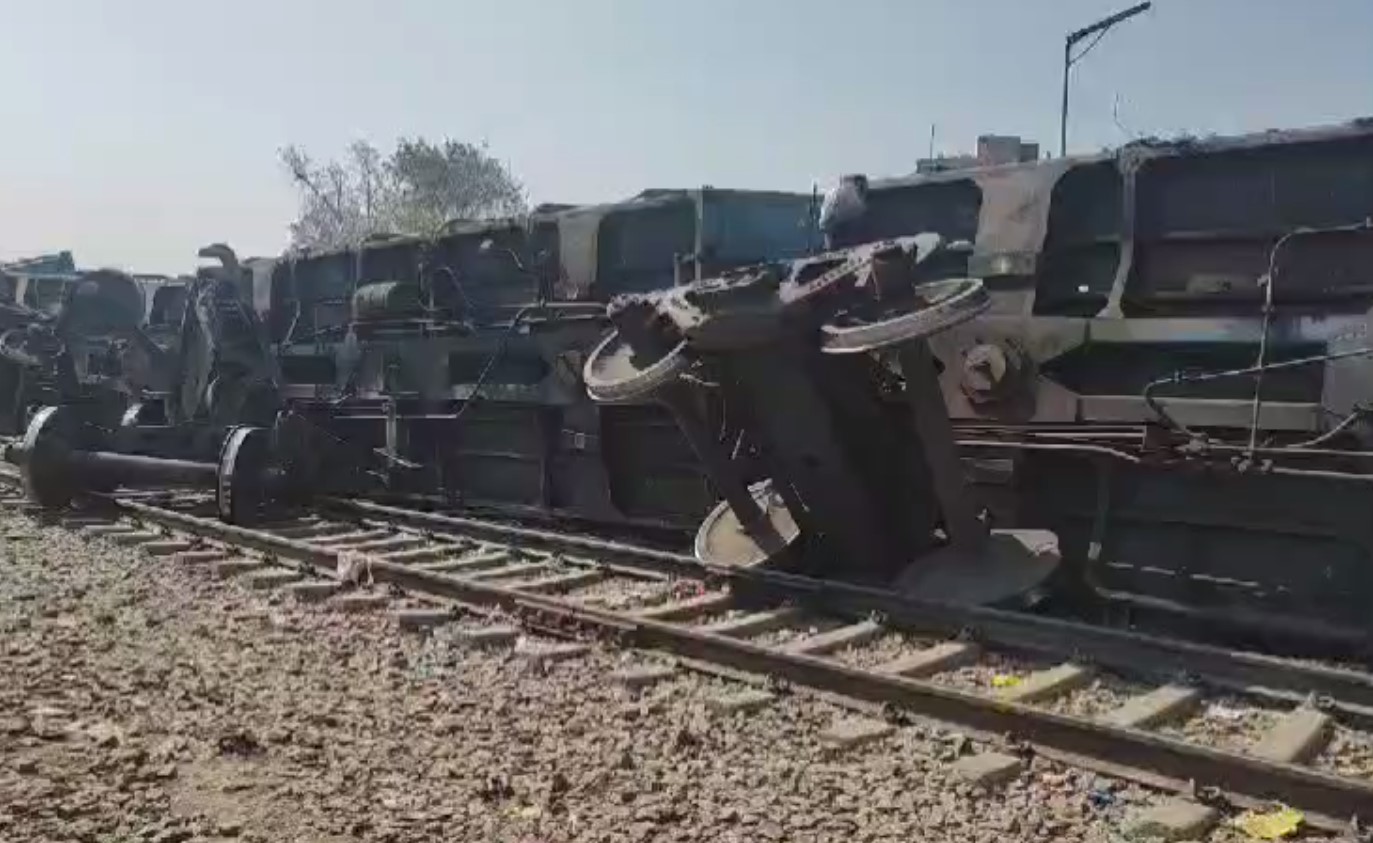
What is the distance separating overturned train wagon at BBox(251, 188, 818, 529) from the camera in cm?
A: 1001

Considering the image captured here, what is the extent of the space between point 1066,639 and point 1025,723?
3.99 ft

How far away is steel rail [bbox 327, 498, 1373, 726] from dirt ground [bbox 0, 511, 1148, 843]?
1.15 metres

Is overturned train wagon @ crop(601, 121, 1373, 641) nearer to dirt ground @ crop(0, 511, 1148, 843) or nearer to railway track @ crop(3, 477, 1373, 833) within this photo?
railway track @ crop(3, 477, 1373, 833)

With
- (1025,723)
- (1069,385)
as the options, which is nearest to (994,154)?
(1069,385)

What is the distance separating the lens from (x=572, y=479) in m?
10.5

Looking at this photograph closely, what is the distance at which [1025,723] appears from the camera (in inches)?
187

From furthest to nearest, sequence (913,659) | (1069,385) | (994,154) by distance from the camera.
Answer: (994,154), (1069,385), (913,659)

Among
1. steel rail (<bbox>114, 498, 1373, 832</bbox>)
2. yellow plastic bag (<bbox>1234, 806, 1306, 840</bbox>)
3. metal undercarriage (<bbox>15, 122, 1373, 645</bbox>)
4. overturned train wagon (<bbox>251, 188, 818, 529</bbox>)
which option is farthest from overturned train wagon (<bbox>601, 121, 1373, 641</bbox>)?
overturned train wagon (<bbox>251, 188, 818, 529</bbox>)

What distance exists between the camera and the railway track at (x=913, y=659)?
4402 millimetres

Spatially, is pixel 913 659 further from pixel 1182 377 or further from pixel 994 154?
pixel 994 154

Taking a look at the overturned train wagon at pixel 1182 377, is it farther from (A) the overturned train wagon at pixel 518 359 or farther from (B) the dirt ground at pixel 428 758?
(A) the overturned train wagon at pixel 518 359

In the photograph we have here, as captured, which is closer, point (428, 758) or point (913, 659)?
point (428, 758)

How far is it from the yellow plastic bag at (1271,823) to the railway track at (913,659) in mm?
44

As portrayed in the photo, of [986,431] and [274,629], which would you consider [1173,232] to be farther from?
[274,629]
